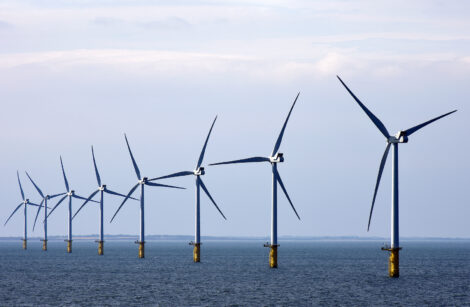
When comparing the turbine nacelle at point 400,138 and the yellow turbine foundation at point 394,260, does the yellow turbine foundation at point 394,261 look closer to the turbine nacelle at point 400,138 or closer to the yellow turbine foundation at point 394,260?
the yellow turbine foundation at point 394,260

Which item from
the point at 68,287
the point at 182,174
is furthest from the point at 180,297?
the point at 182,174

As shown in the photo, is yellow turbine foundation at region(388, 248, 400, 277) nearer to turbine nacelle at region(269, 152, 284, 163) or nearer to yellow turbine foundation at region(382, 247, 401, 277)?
yellow turbine foundation at region(382, 247, 401, 277)

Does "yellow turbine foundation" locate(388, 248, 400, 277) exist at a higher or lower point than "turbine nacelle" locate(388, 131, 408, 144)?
lower

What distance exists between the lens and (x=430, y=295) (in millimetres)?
91250

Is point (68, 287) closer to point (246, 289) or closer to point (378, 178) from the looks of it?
point (246, 289)

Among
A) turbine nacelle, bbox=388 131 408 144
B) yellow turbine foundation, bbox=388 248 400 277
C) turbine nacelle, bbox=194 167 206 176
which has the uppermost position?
turbine nacelle, bbox=388 131 408 144

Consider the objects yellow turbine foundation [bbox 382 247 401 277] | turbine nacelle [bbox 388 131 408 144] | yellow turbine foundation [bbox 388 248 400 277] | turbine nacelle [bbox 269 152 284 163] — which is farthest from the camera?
turbine nacelle [bbox 269 152 284 163]

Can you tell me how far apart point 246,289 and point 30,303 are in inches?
1063

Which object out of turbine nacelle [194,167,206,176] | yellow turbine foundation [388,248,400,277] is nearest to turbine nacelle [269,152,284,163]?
yellow turbine foundation [388,248,400,277]

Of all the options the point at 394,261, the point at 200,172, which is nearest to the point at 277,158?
the point at 394,261

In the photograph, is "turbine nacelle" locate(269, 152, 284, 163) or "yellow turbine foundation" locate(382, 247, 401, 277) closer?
"yellow turbine foundation" locate(382, 247, 401, 277)

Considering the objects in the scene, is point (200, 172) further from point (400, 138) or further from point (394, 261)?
point (400, 138)

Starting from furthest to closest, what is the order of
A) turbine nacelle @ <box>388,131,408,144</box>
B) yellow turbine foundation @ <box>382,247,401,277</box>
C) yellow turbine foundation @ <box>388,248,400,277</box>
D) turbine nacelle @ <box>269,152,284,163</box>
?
turbine nacelle @ <box>269,152,284,163</box> < yellow turbine foundation @ <box>388,248,400,277</box> < yellow turbine foundation @ <box>382,247,401,277</box> < turbine nacelle @ <box>388,131,408,144</box>

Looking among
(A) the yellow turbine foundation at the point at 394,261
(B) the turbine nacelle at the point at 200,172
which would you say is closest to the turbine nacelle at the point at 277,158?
(A) the yellow turbine foundation at the point at 394,261
